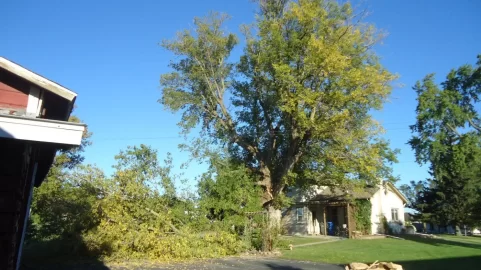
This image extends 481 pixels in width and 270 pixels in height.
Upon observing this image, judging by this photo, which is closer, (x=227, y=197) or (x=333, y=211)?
(x=227, y=197)

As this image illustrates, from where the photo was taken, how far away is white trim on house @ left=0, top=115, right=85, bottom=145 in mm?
3739

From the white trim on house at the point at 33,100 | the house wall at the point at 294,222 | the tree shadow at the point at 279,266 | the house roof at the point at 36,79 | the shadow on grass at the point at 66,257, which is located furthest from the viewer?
the house wall at the point at 294,222

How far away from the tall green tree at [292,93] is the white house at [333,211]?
7.92 meters

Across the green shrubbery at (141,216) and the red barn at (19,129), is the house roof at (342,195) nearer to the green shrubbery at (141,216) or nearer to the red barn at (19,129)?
the green shrubbery at (141,216)

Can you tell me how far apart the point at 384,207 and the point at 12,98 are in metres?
36.9

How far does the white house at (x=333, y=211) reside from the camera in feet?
114

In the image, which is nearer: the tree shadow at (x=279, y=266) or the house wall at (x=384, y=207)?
the tree shadow at (x=279, y=266)

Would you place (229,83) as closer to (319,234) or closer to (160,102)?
(160,102)

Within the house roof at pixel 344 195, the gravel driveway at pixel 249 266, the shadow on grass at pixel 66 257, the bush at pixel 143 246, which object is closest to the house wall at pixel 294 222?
the house roof at pixel 344 195

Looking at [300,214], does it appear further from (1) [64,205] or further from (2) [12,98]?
(2) [12,98]

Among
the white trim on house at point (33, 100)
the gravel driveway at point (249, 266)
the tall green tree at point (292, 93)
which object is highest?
the tall green tree at point (292, 93)

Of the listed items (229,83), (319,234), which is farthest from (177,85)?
(319,234)

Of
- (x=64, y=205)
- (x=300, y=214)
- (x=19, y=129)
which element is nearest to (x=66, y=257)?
(x=64, y=205)

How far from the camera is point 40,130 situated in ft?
12.6
